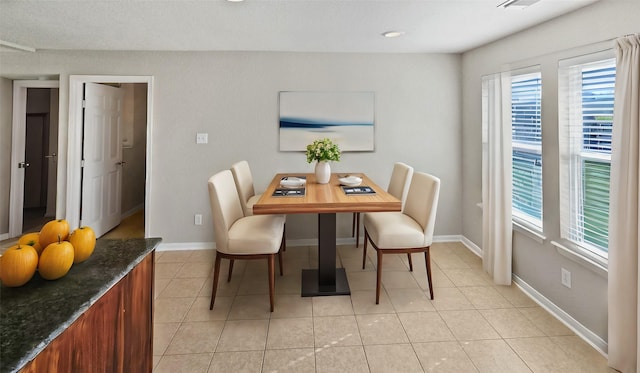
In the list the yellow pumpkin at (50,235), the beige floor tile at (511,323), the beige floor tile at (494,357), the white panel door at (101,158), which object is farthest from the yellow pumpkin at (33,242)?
the white panel door at (101,158)

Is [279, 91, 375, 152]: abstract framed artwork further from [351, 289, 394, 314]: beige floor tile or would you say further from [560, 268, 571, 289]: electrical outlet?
[560, 268, 571, 289]: electrical outlet

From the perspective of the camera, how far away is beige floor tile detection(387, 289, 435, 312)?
2523 mm

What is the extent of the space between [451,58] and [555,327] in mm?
2952

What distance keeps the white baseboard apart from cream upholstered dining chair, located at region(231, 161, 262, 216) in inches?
98.3

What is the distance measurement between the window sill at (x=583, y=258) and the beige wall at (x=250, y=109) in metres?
1.73

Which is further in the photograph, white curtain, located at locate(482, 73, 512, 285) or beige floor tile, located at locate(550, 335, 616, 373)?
white curtain, located at locate(482, 73, 512, 285)

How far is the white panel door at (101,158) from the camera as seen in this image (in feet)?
12.7

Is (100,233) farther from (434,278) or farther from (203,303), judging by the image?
(434,278)

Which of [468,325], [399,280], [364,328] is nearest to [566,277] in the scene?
[468,325]

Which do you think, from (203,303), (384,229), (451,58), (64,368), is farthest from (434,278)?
(64,368)

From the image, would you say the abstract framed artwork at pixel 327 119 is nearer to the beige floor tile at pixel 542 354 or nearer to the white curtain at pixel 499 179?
the white curtain at pixel 499 179

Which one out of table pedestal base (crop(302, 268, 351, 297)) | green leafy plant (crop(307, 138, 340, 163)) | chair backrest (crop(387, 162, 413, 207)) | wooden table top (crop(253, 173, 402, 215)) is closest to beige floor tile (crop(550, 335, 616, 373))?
wooden table top (crop(253, 173, 402, 215))

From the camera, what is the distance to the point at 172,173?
150 inches

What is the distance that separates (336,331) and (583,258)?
5.56 ft
